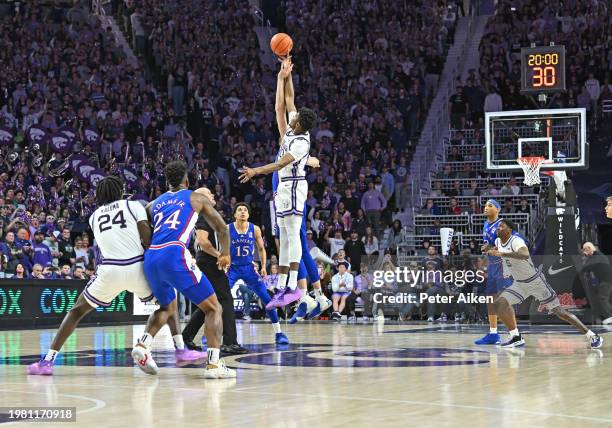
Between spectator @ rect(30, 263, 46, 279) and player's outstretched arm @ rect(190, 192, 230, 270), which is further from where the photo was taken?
spectator @ rect(30, 263, 46, 279)

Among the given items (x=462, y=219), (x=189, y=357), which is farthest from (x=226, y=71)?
(x=189, y=357)

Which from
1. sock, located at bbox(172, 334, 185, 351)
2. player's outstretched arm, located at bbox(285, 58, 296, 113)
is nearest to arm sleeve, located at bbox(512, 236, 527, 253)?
player's outstretched arm, located at bbox(285, 58, 296, 113)

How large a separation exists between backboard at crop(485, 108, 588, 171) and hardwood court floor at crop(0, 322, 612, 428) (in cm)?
706

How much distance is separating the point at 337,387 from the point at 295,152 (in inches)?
132

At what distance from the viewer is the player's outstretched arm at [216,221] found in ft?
30.3

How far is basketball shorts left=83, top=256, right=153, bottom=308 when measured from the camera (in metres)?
9.58

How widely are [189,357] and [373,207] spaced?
15.8 metres

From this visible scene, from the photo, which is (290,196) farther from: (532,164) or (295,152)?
(532,164)

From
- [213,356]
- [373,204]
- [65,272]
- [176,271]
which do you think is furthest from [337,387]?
[373,204]

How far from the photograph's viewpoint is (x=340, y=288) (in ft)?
74.8

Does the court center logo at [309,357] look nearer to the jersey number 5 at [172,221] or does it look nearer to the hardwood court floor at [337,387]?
the hardwood court floor at [337,387]

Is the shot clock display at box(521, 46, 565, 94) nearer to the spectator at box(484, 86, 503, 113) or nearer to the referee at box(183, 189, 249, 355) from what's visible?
the spectator at box(484, 86, 503, 113)

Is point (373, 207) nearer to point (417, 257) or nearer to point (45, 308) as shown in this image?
point (417, 257)

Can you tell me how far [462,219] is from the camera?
25.1 meters
